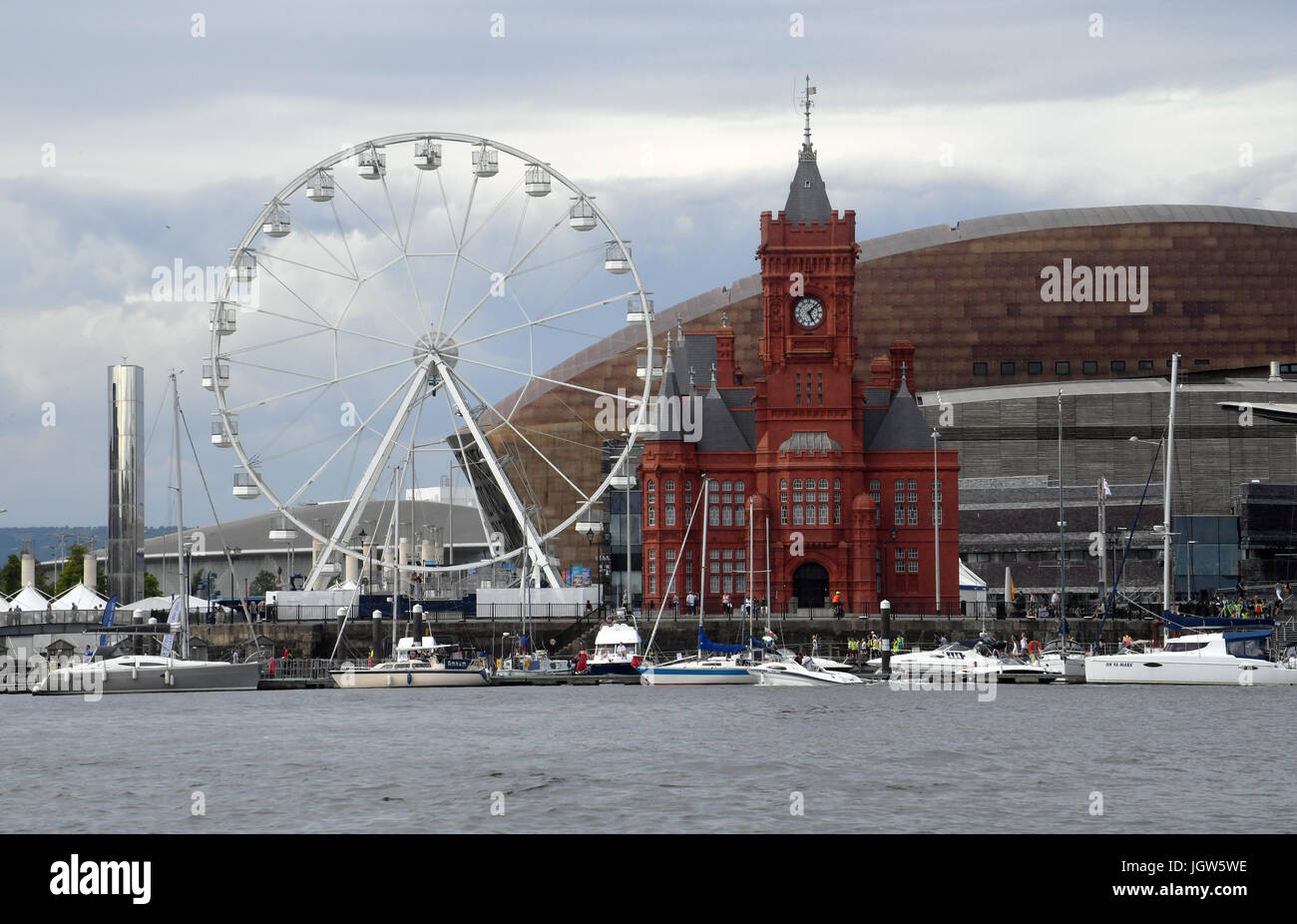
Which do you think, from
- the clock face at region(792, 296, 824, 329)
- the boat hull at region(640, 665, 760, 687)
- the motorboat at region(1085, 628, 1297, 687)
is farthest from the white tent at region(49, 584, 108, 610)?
the motorboat at region(1085, 628, 1297, 687)

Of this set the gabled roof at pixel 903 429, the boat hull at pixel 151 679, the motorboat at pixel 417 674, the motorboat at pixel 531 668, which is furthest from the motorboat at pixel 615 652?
the gabled roof at pixel 903 429

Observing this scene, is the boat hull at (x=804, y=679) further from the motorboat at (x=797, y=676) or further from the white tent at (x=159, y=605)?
the white tent at (x=159, y=605)

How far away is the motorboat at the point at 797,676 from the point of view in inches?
3056

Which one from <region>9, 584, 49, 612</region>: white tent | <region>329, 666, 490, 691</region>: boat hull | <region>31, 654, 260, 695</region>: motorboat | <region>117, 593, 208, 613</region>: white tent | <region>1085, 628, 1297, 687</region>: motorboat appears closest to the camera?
<region>1085, 628, 1297, 687</region>: motorboat

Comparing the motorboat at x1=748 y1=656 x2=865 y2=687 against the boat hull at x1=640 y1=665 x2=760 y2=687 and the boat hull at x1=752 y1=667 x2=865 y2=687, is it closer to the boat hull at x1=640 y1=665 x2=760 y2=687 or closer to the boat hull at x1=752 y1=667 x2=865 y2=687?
the boat hull at x1=752 y1=667 x2=865 y2=687

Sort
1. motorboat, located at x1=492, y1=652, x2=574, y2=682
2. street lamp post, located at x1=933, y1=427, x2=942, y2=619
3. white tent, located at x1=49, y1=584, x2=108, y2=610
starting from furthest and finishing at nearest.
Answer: white tent, located at x1=49, y1=584, x2=108, y2=610, street lamp post, located at x1=933, y1=427, x2=942, y2=619, motorboat, located at x1=492, y1=652, x2=574, y2=682

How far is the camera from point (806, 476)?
10125cm

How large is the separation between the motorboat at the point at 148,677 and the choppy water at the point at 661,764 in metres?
4.36

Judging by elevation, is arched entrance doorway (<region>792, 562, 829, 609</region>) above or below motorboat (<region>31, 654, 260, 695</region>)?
above

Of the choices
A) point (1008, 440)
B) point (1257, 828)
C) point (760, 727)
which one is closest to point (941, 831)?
point (1257, 828)

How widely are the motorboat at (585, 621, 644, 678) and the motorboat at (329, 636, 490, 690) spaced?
507cm

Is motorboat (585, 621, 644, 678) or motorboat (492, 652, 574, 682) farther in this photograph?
motorboat (585, 621, 644, 678)

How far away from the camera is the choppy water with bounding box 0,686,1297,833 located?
35938 mm

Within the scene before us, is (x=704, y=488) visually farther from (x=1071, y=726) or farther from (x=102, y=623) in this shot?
(x=1071, y=726)
